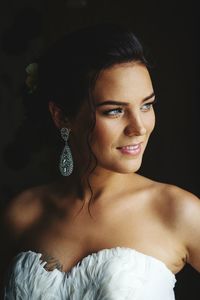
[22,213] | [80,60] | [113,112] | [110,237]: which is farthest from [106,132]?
[22,213]

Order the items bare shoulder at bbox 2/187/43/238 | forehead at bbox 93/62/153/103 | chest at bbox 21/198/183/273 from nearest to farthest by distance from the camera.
Answer: forehead at bbox 93/62/153/103, chest at bbox 21/198/183/273, bare shoulder at bbox 2/187/43/238

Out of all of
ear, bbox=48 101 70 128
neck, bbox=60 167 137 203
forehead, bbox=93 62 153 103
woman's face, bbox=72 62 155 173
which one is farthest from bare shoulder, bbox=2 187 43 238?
forehead, bbox=93 62 153 103

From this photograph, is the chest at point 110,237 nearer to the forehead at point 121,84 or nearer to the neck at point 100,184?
the neck at point 100,184

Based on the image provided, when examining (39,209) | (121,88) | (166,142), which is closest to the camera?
(121,88)

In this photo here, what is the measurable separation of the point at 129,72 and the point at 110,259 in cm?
57

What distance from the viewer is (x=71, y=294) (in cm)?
161

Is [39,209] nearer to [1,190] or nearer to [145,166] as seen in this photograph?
[145,166]

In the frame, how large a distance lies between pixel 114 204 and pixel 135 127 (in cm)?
33

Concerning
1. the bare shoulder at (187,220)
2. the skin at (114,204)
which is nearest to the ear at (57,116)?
the skin at (114,204)

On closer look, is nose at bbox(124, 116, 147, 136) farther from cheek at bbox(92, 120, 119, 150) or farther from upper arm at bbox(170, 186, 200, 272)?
upper arm at bbox(170, 186, 200, 272)

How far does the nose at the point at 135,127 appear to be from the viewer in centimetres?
157

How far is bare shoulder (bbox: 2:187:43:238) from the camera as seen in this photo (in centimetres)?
189

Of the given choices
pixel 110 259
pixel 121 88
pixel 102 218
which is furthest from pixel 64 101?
pixel 110 259

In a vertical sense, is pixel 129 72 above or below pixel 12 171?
above
